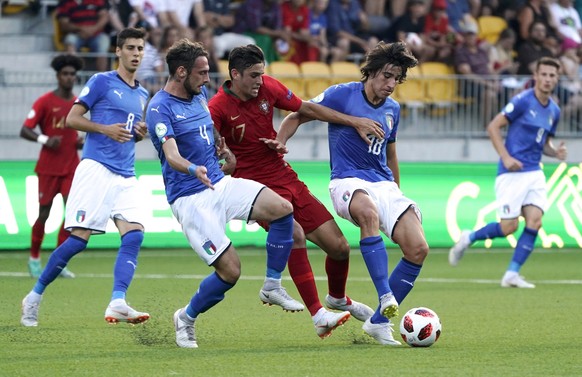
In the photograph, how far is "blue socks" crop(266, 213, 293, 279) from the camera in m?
8.71

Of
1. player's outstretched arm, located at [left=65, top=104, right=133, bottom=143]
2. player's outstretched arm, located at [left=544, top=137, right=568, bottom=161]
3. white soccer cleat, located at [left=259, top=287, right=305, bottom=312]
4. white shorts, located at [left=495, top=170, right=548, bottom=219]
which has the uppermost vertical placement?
player's outstretched arm, located at [left=65, top=104, right=133, bottom=143]

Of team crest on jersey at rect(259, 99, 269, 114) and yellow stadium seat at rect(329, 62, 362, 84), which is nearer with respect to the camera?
team crest on jersey at rect(259, 99, 269, 114)

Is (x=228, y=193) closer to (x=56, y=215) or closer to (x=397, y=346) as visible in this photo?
(x=397, y=346)

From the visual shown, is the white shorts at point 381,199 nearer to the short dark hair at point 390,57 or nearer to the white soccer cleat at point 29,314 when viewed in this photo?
the short dark hair at point 390,57

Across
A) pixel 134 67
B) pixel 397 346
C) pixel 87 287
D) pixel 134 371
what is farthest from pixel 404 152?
pixel 134 371

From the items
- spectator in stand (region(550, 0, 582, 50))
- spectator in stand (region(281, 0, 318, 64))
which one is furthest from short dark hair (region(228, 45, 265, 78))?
spectator in stand (region(550, 0, 582, 50))

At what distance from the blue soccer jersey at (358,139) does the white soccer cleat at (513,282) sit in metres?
4.62

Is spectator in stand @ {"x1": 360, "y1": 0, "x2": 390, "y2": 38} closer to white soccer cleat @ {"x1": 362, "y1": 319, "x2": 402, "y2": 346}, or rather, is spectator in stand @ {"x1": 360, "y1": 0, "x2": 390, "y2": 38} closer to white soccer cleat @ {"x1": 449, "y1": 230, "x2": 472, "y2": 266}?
white soccer cleat @ {"x1": 449, "y1": 230, "x2": 472, "y2": 266}

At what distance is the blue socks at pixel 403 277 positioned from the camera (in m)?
8.94

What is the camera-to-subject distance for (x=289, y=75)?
1941 centimetres

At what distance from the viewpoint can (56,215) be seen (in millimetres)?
16375

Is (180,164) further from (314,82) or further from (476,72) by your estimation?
(476,72)

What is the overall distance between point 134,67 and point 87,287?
12.0 ft

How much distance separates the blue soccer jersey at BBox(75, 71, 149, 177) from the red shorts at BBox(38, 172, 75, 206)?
405cm
